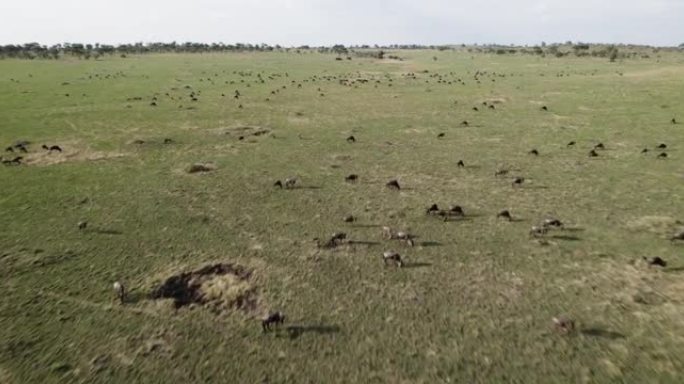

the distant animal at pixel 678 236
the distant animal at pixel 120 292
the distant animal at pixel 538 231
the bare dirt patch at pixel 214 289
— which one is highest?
the distant animal at pixel 678 236

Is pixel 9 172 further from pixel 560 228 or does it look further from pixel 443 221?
pixel 560 228

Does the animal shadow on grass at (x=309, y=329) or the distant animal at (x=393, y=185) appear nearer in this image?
the animal shadow on grass at (x=309, y=329)

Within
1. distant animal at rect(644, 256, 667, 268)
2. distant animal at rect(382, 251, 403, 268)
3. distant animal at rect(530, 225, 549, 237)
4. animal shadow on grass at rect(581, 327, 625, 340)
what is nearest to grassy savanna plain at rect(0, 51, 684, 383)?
animal shadow on grass at rect(581, 327, 625, 340)

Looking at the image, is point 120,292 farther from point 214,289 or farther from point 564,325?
point 564,325

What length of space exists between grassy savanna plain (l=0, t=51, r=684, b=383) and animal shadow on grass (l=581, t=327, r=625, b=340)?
0.03m

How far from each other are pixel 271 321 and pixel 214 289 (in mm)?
1908

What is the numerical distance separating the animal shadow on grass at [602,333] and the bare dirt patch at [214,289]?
5.94m

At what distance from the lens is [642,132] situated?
23.1m

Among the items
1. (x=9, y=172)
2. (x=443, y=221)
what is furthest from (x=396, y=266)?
(x=9, y=172)

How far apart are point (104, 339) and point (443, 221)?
8520mm

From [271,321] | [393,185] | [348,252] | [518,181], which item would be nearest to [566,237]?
[518,181]

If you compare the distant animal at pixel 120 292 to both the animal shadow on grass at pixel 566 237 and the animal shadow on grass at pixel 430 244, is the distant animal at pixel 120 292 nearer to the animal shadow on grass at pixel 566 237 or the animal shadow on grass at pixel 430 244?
the animal shadow on grass at pixel 430 244

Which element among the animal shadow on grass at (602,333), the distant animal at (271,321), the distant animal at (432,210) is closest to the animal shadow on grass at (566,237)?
→ the distant animal at (432,210)

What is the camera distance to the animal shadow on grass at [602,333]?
874 centimetres
